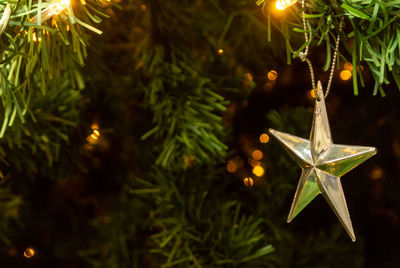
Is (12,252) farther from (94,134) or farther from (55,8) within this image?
(55,8)

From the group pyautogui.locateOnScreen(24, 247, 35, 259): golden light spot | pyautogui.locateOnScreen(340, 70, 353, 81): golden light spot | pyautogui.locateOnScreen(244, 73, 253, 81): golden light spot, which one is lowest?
pyautogui.locateOnScreen(24, 247, 35, 259): golden light spot

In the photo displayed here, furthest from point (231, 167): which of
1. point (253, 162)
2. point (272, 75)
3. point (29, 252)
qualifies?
point (29, 252)

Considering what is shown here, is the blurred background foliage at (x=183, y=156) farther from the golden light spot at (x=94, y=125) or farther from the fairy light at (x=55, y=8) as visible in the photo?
the fairy light at (x=55, y=8)

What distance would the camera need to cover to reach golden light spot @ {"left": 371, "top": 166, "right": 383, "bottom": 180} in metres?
0.61

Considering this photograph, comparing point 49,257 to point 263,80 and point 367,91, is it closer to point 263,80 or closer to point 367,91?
point 263,80

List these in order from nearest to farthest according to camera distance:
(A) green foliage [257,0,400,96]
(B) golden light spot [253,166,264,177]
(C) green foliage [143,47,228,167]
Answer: (A) green foliage [257,0,400,96]
(C) green foliage [143,47,228,167]
(B) golden light spot [253,166,264,177]

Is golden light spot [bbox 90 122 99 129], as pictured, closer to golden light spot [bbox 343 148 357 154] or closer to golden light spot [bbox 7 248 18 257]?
golden light spot [bbox 7 248 18 257]

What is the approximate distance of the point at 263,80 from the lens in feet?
1.79

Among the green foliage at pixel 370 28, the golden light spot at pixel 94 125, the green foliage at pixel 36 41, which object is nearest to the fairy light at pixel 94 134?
the golden light spot at pixel 94 125

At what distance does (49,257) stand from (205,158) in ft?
0.92

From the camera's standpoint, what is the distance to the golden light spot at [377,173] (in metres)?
0.61

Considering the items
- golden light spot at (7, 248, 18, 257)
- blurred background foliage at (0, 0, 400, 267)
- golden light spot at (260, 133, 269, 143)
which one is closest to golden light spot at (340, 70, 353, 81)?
blurred background foliage at (0, 0, 400, 267)

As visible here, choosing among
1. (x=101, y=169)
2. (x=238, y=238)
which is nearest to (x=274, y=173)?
(x=238, y=238)

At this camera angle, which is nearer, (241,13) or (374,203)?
(241,13)
